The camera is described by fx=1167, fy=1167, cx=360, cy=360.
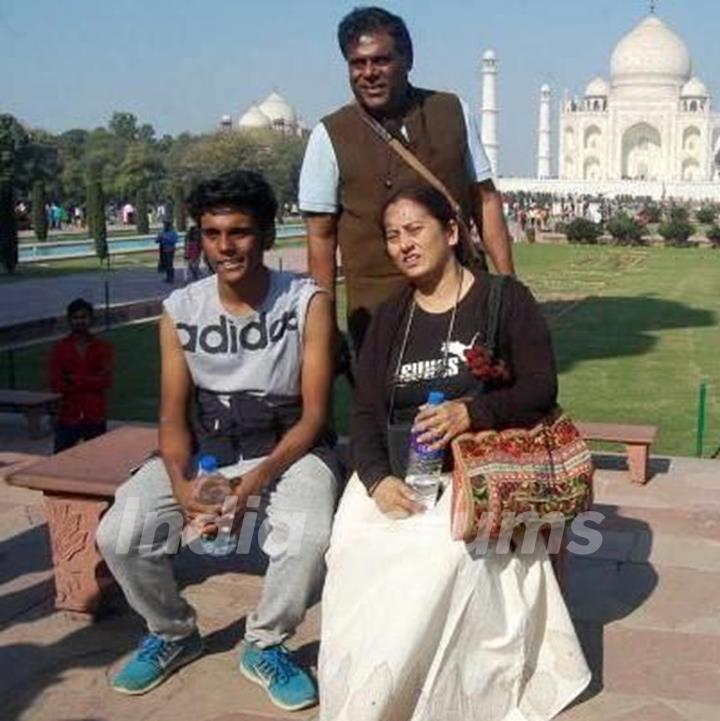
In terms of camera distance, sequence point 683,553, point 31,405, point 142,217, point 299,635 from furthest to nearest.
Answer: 1. point 142,217
2. point 31,405
3. point 683,553
4. point 299,635

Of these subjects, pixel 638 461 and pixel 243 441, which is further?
pixel 638 461

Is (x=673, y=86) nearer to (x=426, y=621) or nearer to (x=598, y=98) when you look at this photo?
(x=598, y=98)

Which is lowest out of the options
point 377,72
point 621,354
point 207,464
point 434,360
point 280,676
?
point 621,354

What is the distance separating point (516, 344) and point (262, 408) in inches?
26.6

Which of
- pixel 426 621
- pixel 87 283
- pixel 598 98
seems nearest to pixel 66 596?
pixel 426 621

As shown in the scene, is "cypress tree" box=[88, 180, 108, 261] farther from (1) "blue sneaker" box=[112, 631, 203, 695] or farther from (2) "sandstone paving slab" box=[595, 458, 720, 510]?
(1) "blue sneaker" box=[112, 631, 203, 695]

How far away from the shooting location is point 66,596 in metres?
3.33

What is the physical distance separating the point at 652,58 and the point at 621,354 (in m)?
61.5

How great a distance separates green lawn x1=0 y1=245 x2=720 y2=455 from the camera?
7.46 meters

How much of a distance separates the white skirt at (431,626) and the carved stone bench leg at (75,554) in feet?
2.97

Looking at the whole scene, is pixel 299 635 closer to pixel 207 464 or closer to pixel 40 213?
pixel 207 464

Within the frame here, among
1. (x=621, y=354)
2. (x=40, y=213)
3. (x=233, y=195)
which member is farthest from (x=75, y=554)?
(x=40, y=213)

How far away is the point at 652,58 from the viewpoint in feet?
220

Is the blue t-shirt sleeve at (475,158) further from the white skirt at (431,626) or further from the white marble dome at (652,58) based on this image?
the white marble dome at (652,58)
